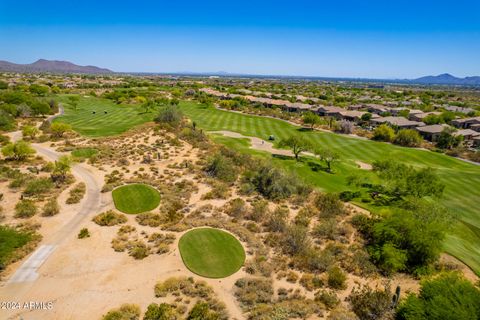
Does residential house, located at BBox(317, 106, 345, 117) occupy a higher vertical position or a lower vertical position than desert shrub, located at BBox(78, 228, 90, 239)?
higher

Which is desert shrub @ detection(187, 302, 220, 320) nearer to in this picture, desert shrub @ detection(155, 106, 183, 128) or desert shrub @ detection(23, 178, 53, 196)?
desert shrub @ detection(23, 178, 53, 196)

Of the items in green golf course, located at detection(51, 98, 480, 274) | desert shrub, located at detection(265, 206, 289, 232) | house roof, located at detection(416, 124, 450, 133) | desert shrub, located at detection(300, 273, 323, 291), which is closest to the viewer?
desert shrub, located at detection(300, 273, 323, 291)

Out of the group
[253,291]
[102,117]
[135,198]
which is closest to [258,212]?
[253,291]

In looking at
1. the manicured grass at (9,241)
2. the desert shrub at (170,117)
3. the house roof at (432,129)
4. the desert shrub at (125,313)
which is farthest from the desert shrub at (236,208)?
the house roof at (432,129)

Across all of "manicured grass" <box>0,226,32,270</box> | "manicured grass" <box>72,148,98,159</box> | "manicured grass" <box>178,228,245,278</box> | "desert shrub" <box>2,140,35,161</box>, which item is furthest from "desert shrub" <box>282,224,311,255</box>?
"desert shrub" <box>2,140,35,161</box>

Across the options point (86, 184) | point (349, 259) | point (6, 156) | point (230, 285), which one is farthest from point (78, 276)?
point (6, 156)

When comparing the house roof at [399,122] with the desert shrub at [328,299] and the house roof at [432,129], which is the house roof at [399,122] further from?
the desert shrub at [328,299]

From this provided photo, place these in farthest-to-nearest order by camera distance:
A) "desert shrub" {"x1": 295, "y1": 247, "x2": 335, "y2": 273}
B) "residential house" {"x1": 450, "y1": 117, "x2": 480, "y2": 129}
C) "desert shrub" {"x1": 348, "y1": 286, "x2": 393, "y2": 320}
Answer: "residential house" {"x1": 450, "y1": 117, "x2": 480, "y2": 129}
"desert shrub" {"x1": 295, "y1": 247, "x2": 335, "y2": 273}
"desert shrub" {"x1": 348, "y1": 286, "x2": 393, "y2": 320}
